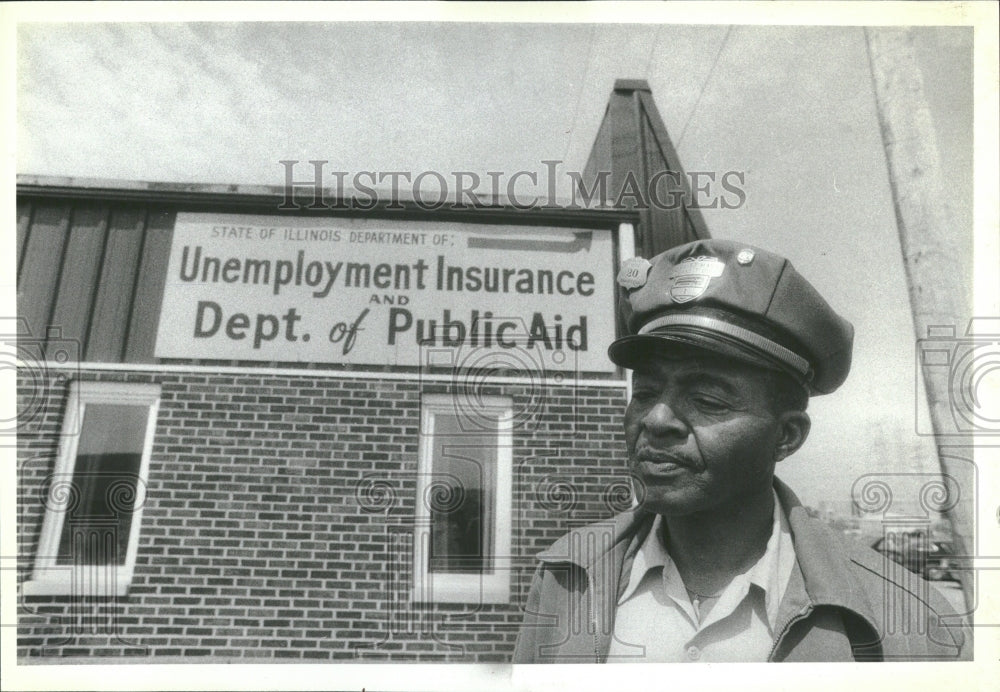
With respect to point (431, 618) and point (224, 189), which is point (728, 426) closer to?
point (431, 618)

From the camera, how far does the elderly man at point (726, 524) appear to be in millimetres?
3057

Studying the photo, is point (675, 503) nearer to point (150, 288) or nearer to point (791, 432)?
point (791, 432)

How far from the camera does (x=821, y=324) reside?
124 inches

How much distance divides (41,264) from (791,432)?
11.0ft

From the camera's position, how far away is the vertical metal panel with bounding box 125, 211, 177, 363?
3.57 meters

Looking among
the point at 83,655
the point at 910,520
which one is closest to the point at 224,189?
the point at 83,655

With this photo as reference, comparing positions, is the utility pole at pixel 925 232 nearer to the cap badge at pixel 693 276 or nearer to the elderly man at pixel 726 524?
the elderly man at pixel 726 524

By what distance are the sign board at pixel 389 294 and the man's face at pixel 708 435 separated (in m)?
0.48

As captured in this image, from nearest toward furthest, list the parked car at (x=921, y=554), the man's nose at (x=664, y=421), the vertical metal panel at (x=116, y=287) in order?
the man's nose at (x=664, y=421)
the parked car at (x=921, y=554)
the vertical metal panel at (x=116, y=287)

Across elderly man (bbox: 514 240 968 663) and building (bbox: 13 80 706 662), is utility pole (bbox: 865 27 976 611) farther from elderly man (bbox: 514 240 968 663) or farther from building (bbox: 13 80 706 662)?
building (bbox: 13 80 706 662)

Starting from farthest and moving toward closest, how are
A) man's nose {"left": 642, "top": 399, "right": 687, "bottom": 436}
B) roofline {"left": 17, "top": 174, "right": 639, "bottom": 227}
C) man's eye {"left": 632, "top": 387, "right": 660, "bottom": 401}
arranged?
roofline {"left": 17, "top": 174, "right": 639, "bottom": 227} → man's eye {"left": 632, "top": 387, "right": 660, "bottom": 401} → man's nose {"left": 642, "top": 399, "right": 687, "bottom": 436}

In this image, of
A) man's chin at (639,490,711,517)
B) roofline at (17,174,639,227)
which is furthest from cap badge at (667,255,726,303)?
man's chin at (639,490,711,517)

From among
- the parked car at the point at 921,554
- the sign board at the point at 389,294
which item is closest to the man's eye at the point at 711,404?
the sign board at the point at 389,294

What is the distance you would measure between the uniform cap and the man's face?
0.32 ft
